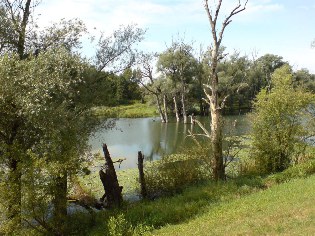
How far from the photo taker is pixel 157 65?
63.8 metres

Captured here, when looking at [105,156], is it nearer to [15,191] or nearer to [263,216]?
[15,191]

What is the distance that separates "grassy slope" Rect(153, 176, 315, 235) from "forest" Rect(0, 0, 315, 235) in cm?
7

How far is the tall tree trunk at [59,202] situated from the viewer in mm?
13055

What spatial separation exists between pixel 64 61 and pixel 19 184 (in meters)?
5.49

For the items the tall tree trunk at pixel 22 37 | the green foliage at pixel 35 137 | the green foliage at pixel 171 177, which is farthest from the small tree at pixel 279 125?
the tall tree trunk at pixel 22 37

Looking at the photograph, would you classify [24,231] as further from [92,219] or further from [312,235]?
[312,235]

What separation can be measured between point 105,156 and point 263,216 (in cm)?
797

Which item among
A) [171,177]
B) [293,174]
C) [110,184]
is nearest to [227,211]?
[171,177]

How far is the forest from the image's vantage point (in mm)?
12680

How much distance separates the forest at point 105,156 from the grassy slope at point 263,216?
0.23ft

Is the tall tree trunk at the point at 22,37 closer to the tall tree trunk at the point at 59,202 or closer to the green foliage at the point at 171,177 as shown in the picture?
the tall tree trunk at the point at 59,202

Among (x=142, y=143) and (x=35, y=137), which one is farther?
(x=142, y=143)

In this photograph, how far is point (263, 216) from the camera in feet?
40.3

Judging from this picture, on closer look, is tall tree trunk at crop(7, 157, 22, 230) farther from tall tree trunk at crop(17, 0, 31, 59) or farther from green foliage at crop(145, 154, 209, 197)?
green foliage at crop(145, 154, 209, 197)
